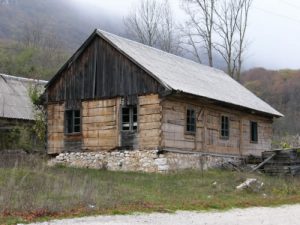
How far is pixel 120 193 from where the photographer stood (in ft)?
63.2

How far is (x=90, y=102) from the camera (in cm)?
3006

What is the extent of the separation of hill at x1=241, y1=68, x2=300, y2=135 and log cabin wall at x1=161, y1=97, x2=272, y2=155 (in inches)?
1165

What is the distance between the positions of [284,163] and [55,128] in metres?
12.6

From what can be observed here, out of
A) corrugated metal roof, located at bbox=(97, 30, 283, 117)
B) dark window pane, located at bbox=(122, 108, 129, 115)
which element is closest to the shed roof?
corrugated metal roof, located at bbox=(97, 30, 283, 117)

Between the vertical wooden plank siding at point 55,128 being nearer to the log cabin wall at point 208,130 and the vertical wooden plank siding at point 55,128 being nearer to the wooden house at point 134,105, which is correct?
the wooden house at point 134,105

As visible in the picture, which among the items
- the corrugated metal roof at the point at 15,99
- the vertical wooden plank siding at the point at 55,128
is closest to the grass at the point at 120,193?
the vertical wooden plank siding at the point at 55,128

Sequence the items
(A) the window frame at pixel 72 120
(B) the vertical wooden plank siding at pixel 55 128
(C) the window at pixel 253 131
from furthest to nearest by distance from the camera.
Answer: (C) the window at pixel 253 131 < (B) the vertical wooden plank siding at pixel 55 128 < (A) the window frame at pixel 72 120

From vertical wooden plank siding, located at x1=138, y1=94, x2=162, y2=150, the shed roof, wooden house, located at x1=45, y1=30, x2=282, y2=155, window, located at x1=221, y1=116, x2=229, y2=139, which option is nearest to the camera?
vertical wooden plank siding, located at x1=138, y1=94, x2=162, y2=150

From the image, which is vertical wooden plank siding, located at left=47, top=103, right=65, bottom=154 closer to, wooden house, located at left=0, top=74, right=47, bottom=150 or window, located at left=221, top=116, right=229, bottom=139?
wooden house, located at left=0, top=74, right=47, bottom=150

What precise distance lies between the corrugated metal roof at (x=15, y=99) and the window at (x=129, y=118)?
13.0 meters

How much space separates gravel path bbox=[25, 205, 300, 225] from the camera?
13.4 metres

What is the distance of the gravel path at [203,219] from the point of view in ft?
43.9

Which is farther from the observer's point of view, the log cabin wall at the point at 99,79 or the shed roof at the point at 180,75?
the log cabin wall at the point at 99,79

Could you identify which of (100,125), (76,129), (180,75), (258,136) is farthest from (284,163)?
(76,129)
